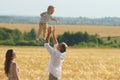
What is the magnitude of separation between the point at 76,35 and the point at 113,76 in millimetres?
35477

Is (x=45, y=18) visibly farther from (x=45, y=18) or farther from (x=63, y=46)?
(x=63, y=46)

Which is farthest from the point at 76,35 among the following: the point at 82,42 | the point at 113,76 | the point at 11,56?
the point at 11,56

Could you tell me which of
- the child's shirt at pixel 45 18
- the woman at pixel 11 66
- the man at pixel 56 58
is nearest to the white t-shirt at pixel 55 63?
the man at pixel 56 58

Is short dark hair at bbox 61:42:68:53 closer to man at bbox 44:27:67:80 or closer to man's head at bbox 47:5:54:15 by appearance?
man at bbox 44:27:67:80

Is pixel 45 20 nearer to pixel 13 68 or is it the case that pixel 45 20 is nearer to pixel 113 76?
pixel 13 68

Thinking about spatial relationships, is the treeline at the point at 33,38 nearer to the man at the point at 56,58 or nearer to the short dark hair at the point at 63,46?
the man at the point at 56,58

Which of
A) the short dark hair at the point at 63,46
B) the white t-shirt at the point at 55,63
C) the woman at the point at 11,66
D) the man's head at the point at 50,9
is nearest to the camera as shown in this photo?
the man's head at the point at 50,9

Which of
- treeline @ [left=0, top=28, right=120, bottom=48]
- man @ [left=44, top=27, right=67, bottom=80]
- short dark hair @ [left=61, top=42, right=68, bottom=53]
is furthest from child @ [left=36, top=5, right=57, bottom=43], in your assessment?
treeline @ [left=0, top=28, right=120, bottom=48]

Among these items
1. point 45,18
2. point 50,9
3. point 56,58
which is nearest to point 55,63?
point 56,58

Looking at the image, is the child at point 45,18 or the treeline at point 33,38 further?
the treeline at point 33,38

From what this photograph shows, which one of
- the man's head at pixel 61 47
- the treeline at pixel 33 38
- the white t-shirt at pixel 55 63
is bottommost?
the treeline at pixel 33 38

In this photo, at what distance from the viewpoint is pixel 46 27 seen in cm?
841

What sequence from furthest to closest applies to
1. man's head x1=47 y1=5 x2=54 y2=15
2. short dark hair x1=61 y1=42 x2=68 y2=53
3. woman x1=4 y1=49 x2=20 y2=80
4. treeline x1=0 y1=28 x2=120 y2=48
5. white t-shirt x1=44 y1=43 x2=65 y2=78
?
treeline x1=0 y1=28 x2=120 y2=48
white t-shirt x1=44 y1=43 x2=65 y2=78
short dark hair x1=61 y1=42 x2=68 y2=53
woman x1=4 y1=49 x2=20 y2=80
man's head x1=47 y1=5 x2=54 y2=15

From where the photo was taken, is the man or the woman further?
the man
